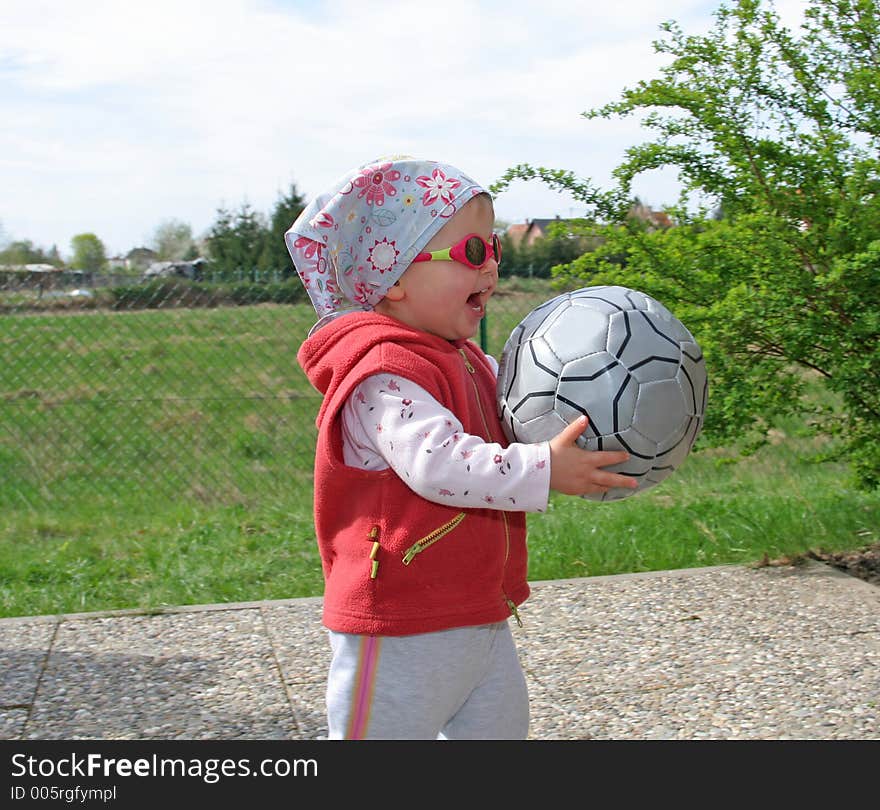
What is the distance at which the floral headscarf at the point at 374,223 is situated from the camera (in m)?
2.45

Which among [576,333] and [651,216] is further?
[651,216]

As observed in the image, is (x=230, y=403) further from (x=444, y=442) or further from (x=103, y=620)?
(x=444, y=442)

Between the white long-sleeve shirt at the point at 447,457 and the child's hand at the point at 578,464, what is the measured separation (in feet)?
0.10

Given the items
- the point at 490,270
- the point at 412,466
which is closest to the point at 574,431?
the point at 412,466

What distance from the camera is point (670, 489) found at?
723 cm

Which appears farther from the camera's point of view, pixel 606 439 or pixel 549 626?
pixel 549 626

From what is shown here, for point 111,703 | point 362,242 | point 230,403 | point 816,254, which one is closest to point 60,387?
point 230,403

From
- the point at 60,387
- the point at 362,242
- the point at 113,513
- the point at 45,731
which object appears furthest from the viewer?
the point at 60,387

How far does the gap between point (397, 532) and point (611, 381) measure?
58cm

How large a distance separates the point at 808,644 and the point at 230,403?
652 cm

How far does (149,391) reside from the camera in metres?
9.84

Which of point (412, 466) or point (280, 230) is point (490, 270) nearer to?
point (412, 466)

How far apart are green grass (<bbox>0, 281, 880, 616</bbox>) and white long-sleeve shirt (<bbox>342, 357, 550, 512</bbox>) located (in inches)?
124

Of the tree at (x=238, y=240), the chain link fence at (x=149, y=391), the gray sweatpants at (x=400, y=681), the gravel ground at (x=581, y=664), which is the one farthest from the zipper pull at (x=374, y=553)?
the tree at (x=238, y=240)
